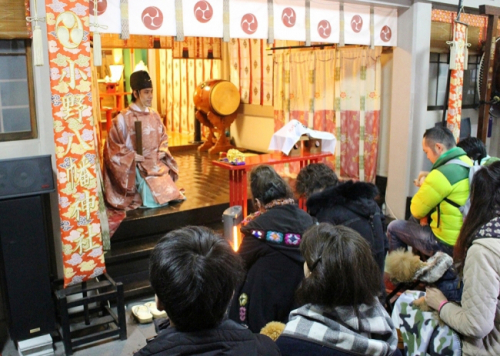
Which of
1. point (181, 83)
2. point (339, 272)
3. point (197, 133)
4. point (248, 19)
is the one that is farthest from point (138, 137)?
point (181, 83)

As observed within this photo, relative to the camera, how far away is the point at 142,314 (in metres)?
4.60

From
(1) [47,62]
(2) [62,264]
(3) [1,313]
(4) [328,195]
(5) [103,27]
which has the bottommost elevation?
(3) [1,313]

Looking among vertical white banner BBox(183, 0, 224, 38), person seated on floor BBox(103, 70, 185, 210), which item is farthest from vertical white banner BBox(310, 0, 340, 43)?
person seated on floor BBox(103, 70, 185, 210)

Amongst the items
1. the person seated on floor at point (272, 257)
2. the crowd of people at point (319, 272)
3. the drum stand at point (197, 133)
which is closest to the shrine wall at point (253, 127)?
the drum stand at point (197, 133)

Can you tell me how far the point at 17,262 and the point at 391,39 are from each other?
526 centimetres

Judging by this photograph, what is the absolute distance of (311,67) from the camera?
7797mm

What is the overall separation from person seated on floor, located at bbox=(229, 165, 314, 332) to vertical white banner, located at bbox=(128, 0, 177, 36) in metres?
2.05

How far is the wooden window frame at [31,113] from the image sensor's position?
4.01 metres

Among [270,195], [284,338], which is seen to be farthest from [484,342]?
[270,195]

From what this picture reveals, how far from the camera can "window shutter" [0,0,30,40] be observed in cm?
380

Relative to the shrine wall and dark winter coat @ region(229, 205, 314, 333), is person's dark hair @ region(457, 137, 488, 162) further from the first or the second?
the shrine wall

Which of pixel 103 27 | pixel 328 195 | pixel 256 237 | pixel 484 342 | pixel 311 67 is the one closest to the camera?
pixel 484 342

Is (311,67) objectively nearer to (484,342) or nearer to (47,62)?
(47,62)

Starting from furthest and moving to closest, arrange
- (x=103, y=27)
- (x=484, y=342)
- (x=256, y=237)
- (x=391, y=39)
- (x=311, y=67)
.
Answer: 1. (x=311, y=67)
2. (x=391, y=39)
3. (x=103, y=27)
4. (x=256, y=237)
5. (x=484, y=342)
